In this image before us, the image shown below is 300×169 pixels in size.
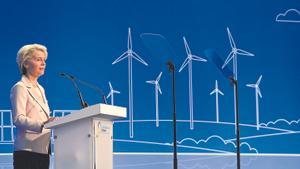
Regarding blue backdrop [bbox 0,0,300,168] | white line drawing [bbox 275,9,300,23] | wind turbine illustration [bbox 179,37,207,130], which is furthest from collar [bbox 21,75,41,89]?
white line drawing [bbox 275,9,300,23]

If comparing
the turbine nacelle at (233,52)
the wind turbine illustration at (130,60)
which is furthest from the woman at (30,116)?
the turbine nacelle at (233,52)

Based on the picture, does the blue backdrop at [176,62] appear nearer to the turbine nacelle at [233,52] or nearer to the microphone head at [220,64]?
the turbine nacelle at [233,52]

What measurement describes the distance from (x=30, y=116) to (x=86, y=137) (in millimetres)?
534

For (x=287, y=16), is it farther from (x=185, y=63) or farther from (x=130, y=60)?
(x=130, y=60)

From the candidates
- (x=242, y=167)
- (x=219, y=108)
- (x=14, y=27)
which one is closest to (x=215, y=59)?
(x=219, y=108)

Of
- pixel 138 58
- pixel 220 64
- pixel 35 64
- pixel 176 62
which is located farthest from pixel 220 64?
pixel 35 64

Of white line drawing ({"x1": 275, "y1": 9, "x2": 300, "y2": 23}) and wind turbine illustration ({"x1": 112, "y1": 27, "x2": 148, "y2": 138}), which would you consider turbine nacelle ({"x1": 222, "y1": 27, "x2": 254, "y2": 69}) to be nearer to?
white line drawing ({"x1": 275, "y1": 9, "x2": 300, "y2": 23})

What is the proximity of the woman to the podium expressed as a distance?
0.22 metres

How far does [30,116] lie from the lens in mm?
3260

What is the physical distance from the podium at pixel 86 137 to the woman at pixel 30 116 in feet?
0.72

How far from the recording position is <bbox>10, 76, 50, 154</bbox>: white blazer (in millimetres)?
3148

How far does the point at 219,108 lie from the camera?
15.9 ft

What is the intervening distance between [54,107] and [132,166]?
0.82 m

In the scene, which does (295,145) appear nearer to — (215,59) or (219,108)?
(219,108)
